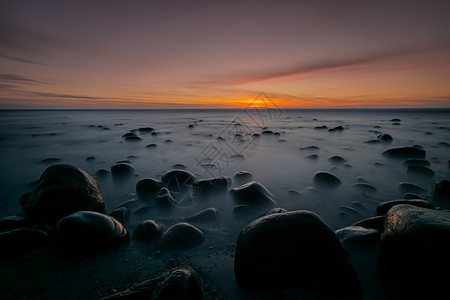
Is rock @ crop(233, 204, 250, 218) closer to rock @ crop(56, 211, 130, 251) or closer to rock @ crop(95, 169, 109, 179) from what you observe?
rock @ crop(56, 211, 130, 251)

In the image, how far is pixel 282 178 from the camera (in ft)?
15.4

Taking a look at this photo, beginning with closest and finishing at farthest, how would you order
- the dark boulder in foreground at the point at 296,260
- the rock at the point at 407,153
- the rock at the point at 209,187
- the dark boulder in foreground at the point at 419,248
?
1. the dark boulder in foreground at the point at 419,248
2. the dark boulder in foreground at the point at 296,260
3. the rock at the point at 209,187
4. the rock at the point at 407,153

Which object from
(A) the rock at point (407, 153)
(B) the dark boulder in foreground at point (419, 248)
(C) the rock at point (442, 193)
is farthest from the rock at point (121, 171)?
(A) the rock at point (407, 153)

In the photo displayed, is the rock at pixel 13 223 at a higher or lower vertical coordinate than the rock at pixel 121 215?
higher

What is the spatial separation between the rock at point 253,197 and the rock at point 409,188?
271 centimetres

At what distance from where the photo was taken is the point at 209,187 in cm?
376

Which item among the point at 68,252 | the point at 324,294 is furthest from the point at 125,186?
the point at 324,294

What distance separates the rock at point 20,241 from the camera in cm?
195

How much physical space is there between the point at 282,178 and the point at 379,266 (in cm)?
285

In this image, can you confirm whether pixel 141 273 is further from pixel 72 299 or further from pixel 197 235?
pixel 197 235

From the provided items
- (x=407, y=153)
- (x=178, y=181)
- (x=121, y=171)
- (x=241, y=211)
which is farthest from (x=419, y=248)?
(x=407, y=153)

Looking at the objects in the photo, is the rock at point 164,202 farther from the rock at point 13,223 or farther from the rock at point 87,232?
the rock at point 13,223

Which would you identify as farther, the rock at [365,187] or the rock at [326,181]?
the rock at [326,181]

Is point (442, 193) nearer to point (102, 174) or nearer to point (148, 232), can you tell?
point (148, 232)
